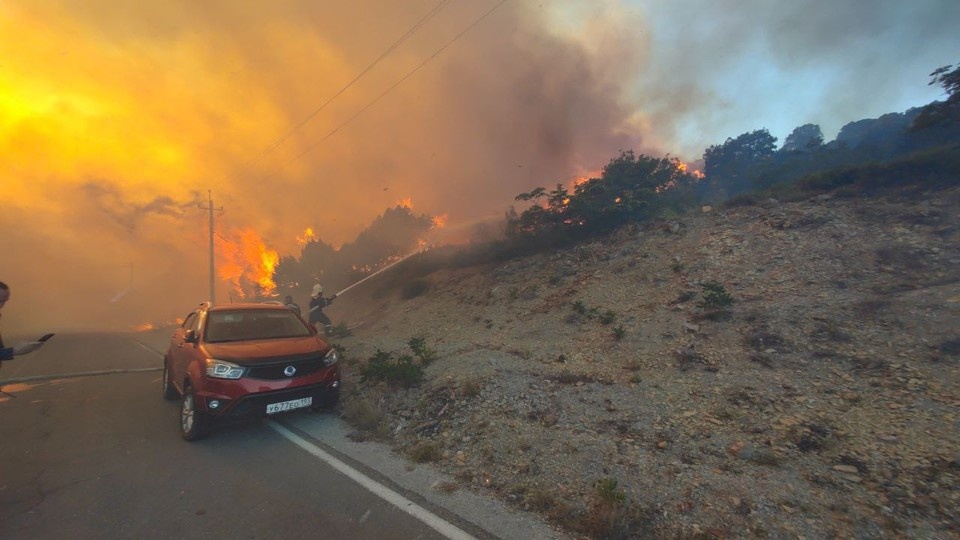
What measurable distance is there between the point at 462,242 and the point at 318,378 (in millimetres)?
19173

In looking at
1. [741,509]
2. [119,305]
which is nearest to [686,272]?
[741,509]

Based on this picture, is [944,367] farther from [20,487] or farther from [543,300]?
[20,487]

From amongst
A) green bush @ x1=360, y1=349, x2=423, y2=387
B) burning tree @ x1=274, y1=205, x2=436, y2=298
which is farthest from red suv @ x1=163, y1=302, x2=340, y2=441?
burning tree @ x1=274, y1=205, x2=436, y2=298

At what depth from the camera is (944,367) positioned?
18.8 ft

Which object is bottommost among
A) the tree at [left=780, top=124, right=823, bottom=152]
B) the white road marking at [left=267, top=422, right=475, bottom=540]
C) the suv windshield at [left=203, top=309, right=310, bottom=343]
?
the white road marking at [left=267, top=422, right=475, bottom=540]

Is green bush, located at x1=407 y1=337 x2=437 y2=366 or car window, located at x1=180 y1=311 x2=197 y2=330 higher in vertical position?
car window, located at x1=180 y1=311 x2=197 y2=330

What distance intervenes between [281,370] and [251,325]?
157 centimetres

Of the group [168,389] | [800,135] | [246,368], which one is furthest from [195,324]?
[800,135]

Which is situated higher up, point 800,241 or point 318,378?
point 800,241

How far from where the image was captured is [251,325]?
6449mm

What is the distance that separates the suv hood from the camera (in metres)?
5.25

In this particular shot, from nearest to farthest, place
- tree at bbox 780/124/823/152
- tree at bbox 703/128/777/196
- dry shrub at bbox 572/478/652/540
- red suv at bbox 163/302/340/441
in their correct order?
dry shrub at bbox 572/478/652/540
red suv at bbox 163/302/340/441
tree at bbox 703/128/777/196
tree at bbox 780/124/823/152

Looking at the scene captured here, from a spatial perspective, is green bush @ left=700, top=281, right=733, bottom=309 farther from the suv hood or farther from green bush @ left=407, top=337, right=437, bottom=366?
the suv hood

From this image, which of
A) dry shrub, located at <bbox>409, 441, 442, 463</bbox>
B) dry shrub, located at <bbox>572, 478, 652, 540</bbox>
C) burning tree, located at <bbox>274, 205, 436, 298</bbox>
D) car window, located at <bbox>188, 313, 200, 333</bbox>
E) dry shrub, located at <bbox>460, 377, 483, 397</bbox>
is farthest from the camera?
burning tree, located at <bbox>274, 205, 436, 298</bbox>
